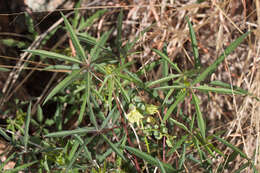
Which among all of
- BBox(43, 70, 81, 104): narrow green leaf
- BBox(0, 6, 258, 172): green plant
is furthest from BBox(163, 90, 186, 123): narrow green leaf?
BBox(43, 70, 81, 104): narrow green leaf

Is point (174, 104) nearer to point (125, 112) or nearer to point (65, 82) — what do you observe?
point (125, 112)

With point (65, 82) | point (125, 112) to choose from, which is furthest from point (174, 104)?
point (65, 82)

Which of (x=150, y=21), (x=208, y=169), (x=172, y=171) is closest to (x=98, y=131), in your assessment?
(x=172, y=171)

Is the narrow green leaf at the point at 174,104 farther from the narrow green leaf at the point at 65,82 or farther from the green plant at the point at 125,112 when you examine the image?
the narrow green leaf at the point at 65,82

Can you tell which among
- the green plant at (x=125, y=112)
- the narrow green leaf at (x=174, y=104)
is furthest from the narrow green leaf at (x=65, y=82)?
the narrow green leaf at (x=174, y=104)

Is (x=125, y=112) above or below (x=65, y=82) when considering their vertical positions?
below

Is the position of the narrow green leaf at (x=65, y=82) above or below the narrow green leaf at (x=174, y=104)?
above

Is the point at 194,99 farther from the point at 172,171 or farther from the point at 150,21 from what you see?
the point at 150,21

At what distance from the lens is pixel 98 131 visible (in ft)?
4.19

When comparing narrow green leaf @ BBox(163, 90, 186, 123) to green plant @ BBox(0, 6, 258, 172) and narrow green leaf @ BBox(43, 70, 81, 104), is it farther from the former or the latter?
narrow green leaf @ BBox(43, 70, 81, 104)

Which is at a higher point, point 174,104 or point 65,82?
point 65,82

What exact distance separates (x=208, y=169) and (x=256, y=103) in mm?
443

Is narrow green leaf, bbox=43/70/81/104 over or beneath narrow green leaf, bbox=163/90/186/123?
over

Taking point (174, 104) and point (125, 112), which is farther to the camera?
point (125, 112)
